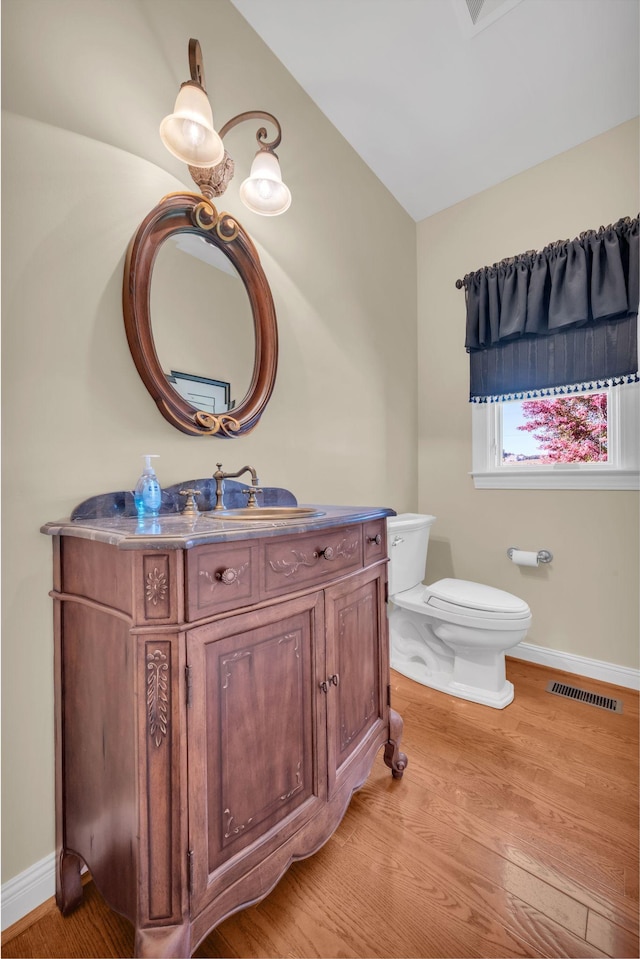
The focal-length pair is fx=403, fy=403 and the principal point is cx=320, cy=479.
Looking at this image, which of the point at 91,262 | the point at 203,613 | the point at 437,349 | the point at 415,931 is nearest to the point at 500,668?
the point at 415,931

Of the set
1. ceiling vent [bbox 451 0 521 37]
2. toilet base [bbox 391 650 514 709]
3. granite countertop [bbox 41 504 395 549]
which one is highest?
ceiling vent [bbox 451 0 521 37]

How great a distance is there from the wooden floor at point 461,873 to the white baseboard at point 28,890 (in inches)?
0.8

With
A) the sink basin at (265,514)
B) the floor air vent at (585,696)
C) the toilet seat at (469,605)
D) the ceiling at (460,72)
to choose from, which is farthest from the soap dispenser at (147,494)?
the floor air vent at (585,696)

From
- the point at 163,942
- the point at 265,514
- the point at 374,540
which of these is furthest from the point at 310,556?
the point at 163,942

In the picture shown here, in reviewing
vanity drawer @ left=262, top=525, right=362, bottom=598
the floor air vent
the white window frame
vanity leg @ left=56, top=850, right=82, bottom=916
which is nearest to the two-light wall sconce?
vanity drawer @ left=262, top=525, right=362, bottom=598

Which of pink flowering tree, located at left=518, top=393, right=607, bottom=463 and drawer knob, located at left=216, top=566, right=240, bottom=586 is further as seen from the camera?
pink flowering tree, located at left=518, top=393, right=607, bottom=463

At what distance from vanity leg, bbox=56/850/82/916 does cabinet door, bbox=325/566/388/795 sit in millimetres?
654

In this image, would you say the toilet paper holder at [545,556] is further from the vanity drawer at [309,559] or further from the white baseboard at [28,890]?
the white baseboard at [28,890]

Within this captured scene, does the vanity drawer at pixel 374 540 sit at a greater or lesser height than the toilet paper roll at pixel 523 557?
greater

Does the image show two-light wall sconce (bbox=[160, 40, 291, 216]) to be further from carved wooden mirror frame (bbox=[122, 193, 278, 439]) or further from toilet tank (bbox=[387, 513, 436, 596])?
toilet tank (bbox=[387, 513, 436, 596])

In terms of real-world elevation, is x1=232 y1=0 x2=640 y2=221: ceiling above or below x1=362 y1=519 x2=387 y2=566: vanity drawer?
above

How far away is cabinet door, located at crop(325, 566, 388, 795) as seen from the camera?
43.1 inches

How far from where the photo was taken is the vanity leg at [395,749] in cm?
138

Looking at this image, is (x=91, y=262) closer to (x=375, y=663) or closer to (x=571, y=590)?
(x=375, y=663)
